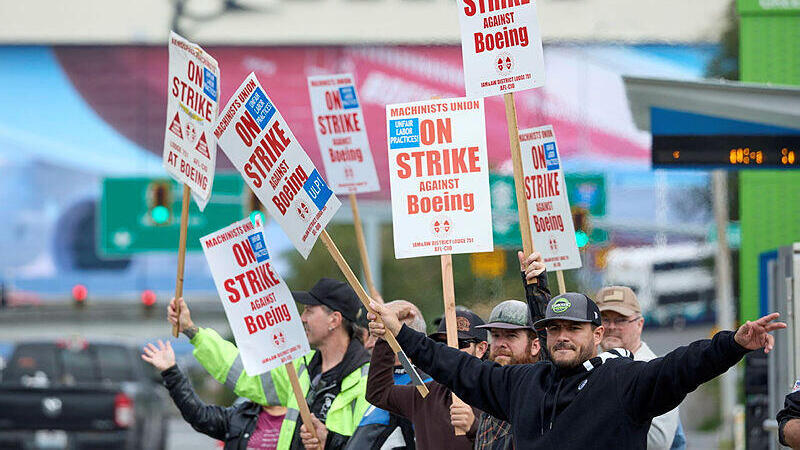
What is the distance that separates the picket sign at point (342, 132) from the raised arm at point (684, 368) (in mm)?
4400

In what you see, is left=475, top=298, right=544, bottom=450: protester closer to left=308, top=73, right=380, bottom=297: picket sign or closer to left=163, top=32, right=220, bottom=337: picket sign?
left=163, top=32, right=220, bottom=337: picket sign

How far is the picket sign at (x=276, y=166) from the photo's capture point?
24.2ft

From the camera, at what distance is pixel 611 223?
29.0 metres

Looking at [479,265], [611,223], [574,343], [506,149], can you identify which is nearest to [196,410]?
[574,343]

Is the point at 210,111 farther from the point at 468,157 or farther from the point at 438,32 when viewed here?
the point at 438,32

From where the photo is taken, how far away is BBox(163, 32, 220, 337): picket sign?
854cm

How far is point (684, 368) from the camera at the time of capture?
5598 millimetres

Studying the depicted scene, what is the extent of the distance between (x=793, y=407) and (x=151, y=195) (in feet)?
70.2

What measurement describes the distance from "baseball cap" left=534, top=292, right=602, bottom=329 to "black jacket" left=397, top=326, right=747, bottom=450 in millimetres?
173

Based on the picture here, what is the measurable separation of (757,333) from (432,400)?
2.44 m

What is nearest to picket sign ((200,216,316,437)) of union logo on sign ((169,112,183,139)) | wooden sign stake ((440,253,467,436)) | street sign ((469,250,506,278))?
union logo on sign ((169,112,183,139))

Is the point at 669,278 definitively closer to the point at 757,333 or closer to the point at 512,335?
the point at 512,335

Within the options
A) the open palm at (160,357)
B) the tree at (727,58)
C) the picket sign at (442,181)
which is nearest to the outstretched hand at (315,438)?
the open palm at (160,357)

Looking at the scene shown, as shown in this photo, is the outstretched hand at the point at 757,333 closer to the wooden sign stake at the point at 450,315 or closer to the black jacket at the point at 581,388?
the black jacket at the point at 581,388
